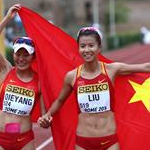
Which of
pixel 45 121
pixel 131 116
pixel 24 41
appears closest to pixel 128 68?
pixel 131 116

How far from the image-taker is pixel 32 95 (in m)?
6.07

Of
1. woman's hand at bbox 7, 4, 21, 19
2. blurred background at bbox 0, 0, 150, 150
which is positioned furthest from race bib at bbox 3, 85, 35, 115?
blurred background at bbox 0, 0, 150, 150

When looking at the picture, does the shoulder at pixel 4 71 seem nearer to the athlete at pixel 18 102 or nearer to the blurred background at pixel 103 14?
the athlete at pixel 18 102

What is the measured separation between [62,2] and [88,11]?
19.6 ft

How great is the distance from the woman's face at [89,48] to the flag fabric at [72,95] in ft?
2.62

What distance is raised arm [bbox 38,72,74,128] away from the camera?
236 inches

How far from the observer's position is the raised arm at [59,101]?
19.7 feet

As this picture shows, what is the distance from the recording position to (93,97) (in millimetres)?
5863

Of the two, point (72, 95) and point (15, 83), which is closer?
point (15, 83)

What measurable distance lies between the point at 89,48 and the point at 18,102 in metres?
0.96

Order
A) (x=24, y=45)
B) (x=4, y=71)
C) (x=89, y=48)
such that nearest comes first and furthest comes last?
(x=89, y=48)
(x=24, y=45)
(x=4, y=71)

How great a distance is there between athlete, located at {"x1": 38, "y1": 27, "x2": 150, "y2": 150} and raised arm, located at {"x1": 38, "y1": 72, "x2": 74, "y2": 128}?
0.22 feet

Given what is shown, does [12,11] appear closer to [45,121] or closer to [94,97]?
[45,121]

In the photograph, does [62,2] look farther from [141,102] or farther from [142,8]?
[141,102]
